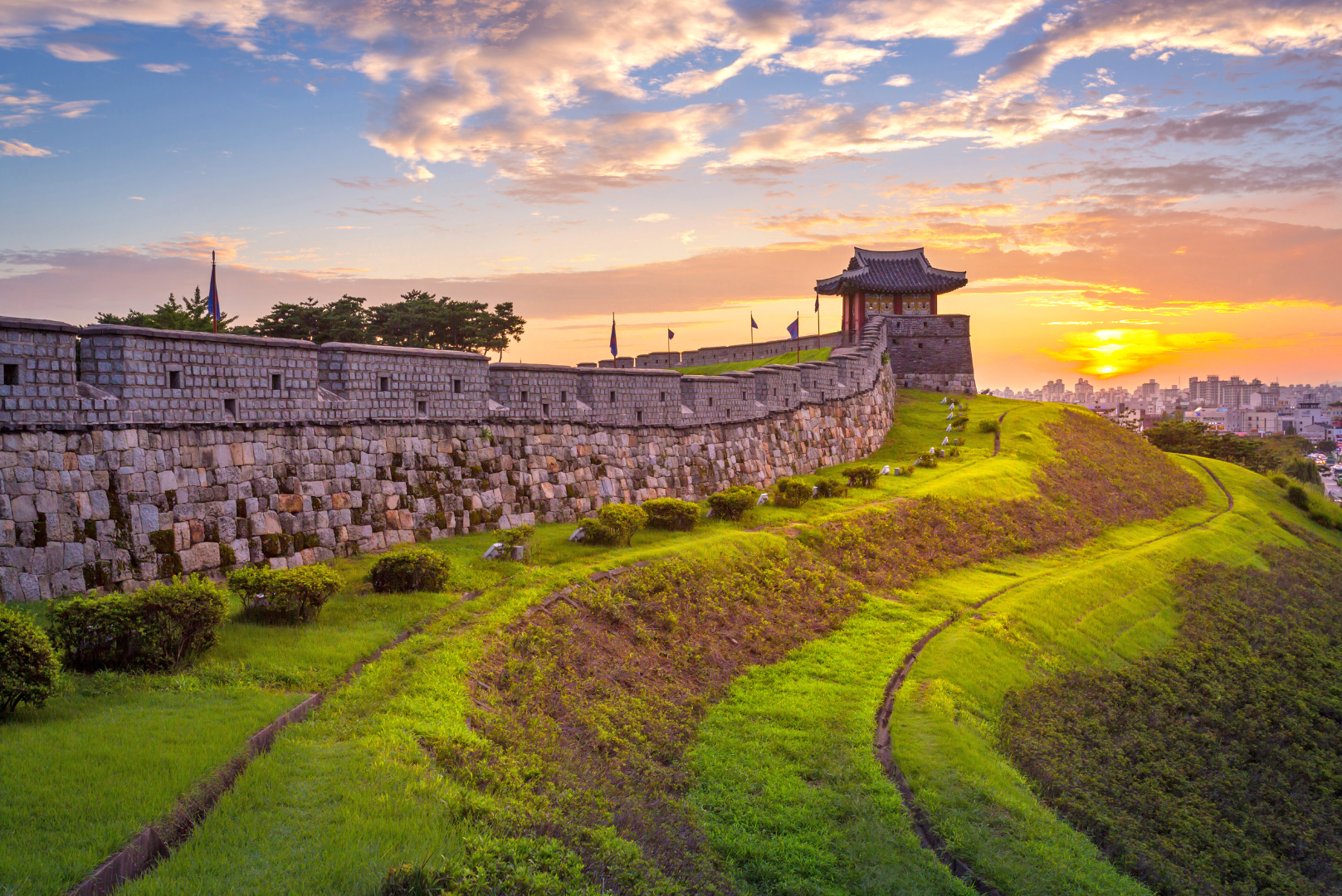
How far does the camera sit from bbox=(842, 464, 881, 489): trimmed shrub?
3034 cm

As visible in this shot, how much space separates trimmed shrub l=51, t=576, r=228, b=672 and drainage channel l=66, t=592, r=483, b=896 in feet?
6.80

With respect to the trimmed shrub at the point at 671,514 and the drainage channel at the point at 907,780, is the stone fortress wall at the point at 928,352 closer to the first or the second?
the trimmed shrub at the point at 671,514

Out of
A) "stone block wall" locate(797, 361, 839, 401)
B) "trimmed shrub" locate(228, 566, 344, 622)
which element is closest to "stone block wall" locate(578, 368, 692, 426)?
"stone block wall" locate(797, 361, 839, 401)

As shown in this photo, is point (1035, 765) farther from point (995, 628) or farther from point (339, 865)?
point (339, 865)

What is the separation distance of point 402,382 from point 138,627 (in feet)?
30.2

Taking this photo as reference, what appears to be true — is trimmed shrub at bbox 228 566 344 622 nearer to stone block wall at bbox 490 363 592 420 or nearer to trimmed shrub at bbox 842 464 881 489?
stone block wall at bbox 490 363 592 420

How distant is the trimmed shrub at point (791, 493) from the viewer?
26031 mm

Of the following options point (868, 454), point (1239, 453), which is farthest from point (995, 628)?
point (1239, 453)

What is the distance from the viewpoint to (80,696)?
29.3 feet

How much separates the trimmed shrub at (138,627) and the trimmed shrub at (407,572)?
410 centimetres

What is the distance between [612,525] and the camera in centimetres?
1931

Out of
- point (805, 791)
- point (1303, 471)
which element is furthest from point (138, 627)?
point (1303, 471)

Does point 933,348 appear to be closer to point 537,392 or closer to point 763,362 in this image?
point 763,362

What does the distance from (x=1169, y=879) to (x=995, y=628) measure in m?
7.55
